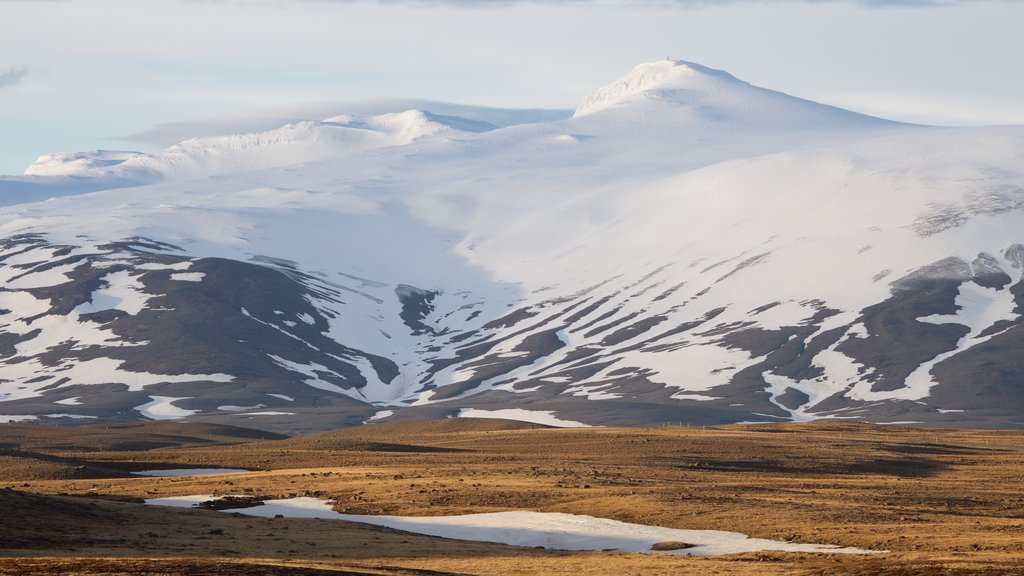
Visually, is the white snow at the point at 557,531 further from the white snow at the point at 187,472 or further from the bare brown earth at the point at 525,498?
the white snow at the point at 187,472

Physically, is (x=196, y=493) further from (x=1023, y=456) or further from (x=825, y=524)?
(x=1023, y=456)

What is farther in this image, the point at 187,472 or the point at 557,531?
the point at 187,472

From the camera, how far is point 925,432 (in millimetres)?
129875

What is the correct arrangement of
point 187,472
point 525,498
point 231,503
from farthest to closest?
point 187,472
point 525,498
point 231,503

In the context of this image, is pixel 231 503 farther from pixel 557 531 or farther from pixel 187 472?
pixel 187 472

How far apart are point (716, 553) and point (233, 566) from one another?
16688 millimetres

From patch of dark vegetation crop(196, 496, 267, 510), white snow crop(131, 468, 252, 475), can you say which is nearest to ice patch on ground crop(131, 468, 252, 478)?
white snow crop(131, 468, 252, 475)

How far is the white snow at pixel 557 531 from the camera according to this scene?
46.7 metres

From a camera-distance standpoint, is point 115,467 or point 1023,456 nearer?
point 115,467

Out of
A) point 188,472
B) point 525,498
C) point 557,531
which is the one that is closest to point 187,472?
point 188,472

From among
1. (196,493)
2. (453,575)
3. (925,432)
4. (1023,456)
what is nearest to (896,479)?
(1023,456)

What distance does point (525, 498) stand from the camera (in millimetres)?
59250

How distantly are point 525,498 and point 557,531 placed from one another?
9.03m

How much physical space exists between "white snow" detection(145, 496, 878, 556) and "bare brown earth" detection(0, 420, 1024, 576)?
128 centimetres
